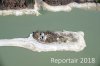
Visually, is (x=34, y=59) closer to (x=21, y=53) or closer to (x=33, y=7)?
(x=21, y=53)

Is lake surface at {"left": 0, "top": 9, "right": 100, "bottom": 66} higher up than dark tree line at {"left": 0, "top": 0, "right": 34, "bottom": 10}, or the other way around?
dark tree line at {"left": 0, "top": 0, "right": 34, "bottom": 10}

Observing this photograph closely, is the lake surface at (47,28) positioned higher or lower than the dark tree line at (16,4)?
lower

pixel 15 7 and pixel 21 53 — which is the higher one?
pixel 15 7

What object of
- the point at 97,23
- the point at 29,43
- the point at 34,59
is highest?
the point at 97,23

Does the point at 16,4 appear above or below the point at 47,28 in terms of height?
above

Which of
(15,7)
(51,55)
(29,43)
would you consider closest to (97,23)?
(51,55)

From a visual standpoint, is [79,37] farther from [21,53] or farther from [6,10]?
[6,10]
